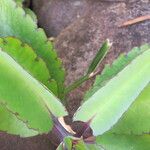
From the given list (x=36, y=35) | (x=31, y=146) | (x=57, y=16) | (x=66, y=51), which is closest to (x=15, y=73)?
(x=36, y=35)

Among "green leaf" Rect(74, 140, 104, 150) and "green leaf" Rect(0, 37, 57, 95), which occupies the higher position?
"green leaf" Rect(0, 37, 57, 95)

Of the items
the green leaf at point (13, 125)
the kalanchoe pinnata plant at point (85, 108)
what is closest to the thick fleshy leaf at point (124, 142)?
the kalanchoe pinnata plant at point (85, 108)

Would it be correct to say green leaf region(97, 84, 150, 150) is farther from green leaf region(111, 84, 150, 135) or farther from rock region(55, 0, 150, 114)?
rock region(55, 0, 150, 114)

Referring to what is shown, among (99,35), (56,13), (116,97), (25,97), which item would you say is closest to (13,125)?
(25,97)

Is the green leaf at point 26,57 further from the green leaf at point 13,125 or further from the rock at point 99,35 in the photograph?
the rock at point 99,35

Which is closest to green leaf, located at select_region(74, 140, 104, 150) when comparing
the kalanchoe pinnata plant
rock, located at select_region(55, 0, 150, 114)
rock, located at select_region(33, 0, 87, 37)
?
the kalanchoe pinnata plant

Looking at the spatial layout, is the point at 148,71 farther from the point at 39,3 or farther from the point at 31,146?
the point at 39,3
